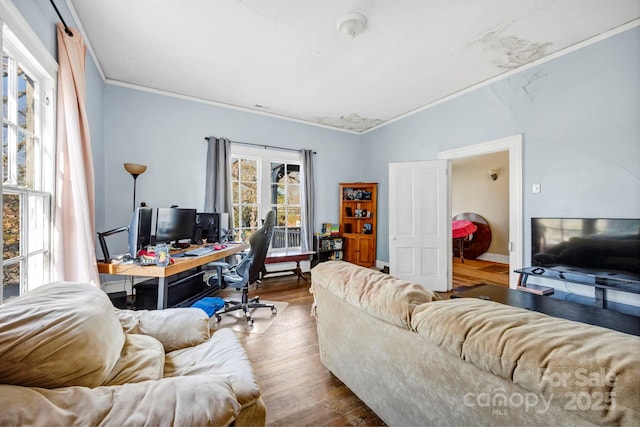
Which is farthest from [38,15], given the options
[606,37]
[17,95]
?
[606,37]

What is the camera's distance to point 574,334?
74 cm

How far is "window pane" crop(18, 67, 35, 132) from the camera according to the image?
1678mm

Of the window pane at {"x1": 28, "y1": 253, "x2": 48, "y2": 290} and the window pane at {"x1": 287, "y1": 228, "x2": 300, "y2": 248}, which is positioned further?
the window pane at {"x1": 287, "y1": 228, "x2": 300, "y2": 248}

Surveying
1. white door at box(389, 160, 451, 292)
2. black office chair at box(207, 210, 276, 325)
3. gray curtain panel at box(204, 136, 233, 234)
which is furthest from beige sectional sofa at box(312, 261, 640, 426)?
gray curtain panel at box(204, 136, 233, 234)

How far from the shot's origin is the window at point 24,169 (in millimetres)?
1533

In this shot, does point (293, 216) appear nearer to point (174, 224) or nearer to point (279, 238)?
point (279, 238)

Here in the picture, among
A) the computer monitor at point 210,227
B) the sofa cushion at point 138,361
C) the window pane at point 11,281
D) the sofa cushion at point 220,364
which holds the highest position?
the computer monitor at point 210,227

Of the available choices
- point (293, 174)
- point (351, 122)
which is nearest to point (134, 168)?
point (293, 174)

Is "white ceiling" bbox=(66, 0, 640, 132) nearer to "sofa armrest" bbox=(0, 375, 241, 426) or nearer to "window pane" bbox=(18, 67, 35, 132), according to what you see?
"window pane" bbox=(18, 67, 35, 132)

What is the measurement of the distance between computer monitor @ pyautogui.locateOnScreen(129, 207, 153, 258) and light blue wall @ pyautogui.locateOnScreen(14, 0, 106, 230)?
0.81 meters

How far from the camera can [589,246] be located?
8.23ft

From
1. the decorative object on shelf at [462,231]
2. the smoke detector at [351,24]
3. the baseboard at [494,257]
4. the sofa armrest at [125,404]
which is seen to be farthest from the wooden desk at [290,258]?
the baseboard at [494,257]

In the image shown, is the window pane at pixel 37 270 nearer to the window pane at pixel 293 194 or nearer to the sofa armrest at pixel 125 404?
the sofa armrest at pixel 125 404

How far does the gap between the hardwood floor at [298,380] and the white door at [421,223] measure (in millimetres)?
1781
